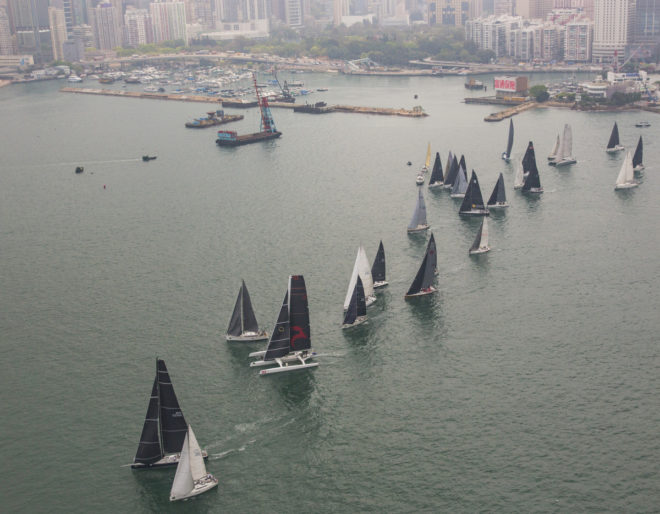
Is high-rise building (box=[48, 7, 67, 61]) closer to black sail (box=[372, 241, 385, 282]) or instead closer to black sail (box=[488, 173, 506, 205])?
black sail (box=[488, 173, 506, 205])

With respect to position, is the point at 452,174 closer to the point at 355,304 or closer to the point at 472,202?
the point at 472,202

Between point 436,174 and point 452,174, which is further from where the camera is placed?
point 436,174

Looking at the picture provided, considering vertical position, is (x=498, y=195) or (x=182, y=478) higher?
(x=498, y=195)

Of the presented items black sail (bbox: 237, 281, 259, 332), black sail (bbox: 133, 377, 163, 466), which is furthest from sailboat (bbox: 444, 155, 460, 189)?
black sail (bbox: 133, 377, 163, 466)

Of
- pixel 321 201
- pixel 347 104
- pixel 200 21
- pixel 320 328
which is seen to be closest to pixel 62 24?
pixel 200 21

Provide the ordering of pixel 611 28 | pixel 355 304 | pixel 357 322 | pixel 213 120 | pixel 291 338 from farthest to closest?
1. pixel 611 28
2. pixel 213 120
3. pixel 357 322
4. pixel 355 304
5. pixel 291 338

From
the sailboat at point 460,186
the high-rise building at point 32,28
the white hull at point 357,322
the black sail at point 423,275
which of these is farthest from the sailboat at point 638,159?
Answer: the high-rise building at point 32,28

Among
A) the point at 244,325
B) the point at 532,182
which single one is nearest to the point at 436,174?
the point at 532,182
